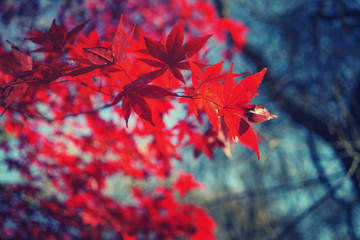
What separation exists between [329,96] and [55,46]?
4.08 m

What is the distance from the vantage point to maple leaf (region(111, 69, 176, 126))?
0.88m

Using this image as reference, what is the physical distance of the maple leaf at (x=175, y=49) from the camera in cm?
82

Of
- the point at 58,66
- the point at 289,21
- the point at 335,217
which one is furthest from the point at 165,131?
the point at 335,217

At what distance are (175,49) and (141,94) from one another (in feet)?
0.68

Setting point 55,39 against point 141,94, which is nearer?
point 141,94

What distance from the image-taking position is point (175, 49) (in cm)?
85

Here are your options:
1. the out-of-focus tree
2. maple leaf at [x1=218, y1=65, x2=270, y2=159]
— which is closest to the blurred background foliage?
the out-of-focus tree

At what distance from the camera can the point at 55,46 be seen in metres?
1.21

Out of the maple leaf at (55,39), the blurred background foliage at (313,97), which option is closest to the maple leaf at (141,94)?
the maple leaf at (55,39)

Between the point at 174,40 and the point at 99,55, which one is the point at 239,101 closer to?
the point at 174,40

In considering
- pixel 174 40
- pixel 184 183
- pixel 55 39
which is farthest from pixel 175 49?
pixel 184 183

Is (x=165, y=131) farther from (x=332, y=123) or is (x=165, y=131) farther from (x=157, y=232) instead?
(x=332, y=123)

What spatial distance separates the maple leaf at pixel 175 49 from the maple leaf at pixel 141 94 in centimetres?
5

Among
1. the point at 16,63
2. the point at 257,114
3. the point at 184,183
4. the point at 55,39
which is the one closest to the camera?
the point at 257,114
